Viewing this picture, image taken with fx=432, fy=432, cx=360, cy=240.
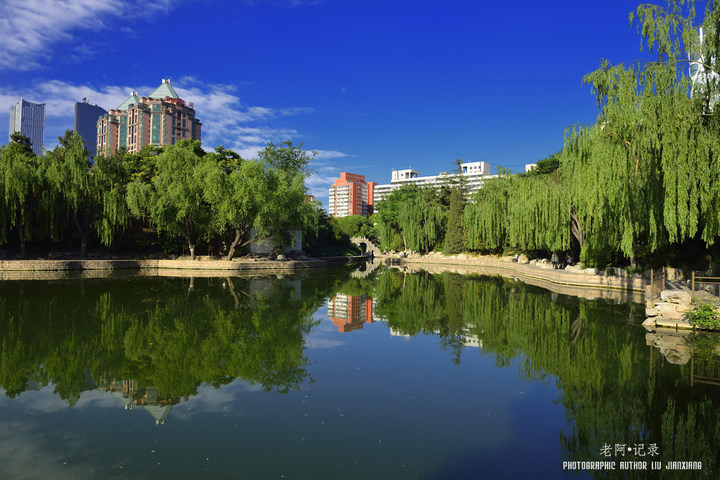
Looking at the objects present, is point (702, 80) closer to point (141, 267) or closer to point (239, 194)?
point (239, 194)

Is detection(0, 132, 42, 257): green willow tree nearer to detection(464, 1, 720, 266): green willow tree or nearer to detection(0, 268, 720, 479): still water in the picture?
detection(0, 268, 720, 479): still water

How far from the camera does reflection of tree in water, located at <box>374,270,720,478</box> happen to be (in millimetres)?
4891

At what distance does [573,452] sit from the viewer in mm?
4648

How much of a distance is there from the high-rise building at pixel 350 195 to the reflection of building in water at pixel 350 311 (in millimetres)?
121857

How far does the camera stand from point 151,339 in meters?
8.98

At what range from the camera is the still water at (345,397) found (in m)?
4.37

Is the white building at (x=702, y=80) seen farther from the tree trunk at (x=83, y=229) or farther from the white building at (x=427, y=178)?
the white building at (x=427, y=178)

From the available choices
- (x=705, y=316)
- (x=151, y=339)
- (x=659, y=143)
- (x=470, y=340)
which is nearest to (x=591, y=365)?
(x=470, y=340)

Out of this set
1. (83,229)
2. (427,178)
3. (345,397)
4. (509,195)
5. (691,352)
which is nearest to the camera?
(345,397)

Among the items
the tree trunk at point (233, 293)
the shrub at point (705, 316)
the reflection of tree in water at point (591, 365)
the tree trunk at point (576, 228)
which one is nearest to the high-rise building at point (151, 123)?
the tree trunk at point (233, 293)

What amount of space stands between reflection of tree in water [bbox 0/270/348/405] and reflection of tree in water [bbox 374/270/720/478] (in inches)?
131

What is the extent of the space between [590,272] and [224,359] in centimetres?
1853

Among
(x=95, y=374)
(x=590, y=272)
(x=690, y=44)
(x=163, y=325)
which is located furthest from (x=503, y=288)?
(x=95, y=374)

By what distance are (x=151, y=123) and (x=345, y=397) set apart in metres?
98.6
